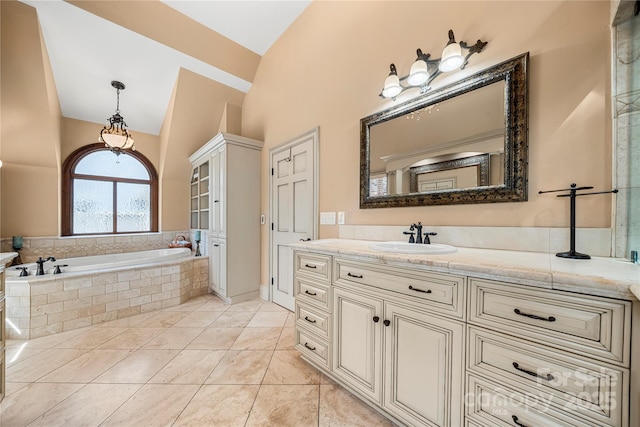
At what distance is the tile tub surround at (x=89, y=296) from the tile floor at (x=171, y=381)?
142mm

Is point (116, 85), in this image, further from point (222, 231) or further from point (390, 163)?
point (390, 163)

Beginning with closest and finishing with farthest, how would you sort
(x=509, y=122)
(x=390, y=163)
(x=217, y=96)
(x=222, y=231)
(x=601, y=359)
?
1. (x=601, y=359)
2. (x=509, y=122)
3. (x=390, y=163)
4. (x=222, y=231)
5. (x=217, y=96)

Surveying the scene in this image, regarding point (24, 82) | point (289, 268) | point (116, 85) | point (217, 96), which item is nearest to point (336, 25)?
point (217, 96)

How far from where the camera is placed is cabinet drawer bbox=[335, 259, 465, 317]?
101cm

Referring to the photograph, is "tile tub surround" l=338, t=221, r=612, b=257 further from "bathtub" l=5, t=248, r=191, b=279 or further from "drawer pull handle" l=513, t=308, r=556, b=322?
"bathtub" l=5, t=248, r=191, b=279

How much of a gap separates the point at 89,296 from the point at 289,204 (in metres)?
2.38

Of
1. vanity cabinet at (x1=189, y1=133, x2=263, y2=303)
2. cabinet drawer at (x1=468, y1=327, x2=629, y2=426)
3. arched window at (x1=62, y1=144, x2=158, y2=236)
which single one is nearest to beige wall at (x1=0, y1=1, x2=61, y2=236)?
arched window at (x1=62, y1=144, x2=158, y2=236)

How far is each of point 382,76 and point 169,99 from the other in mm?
3450

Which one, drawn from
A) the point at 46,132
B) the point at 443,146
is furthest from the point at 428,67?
the point at 46,132

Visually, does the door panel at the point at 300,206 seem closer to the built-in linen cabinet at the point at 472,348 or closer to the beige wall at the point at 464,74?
the beige wall at the point at 464,74

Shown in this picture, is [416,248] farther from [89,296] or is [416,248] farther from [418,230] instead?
[89,296]

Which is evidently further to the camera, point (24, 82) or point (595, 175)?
point (24, 82)

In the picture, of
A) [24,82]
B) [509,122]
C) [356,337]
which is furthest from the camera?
[24,82]

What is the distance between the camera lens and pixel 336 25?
7.74 feet
